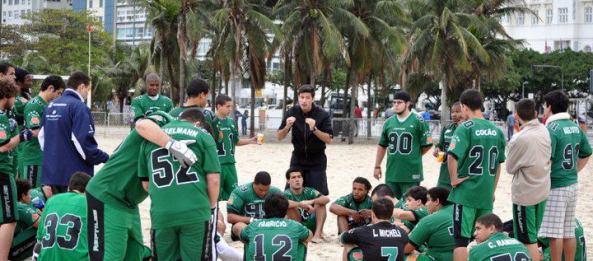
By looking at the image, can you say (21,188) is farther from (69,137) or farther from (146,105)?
(146,105)

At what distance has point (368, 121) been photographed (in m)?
48.2

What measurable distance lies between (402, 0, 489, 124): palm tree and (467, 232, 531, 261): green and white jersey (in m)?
39.0

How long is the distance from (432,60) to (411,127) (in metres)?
36.4

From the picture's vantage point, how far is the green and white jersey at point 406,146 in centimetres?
1275

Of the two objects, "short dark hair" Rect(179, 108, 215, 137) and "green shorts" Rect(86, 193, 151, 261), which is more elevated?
"short dark hair" Rect(179, 108, 215, 137)

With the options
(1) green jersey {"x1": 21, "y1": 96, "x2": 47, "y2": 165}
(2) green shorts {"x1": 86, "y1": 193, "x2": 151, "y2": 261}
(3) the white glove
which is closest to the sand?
(1) green jersey {"x1": 21, "y1": 96, "x2": 47, "y2": 165}

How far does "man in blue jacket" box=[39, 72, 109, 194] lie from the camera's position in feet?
32.4

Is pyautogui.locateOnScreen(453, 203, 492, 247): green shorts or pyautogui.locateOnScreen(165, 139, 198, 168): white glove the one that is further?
pyautogui.locateOnScreen(453, 203, 492, 247): green shorts

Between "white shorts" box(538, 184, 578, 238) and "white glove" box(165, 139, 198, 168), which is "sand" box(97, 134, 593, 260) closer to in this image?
"white shorts" box(538, 184, 578, 238)

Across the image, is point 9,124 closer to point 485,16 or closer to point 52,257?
point 52,257

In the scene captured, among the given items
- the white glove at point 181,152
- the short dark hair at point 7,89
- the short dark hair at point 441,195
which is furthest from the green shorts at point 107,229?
the short dark hair at point 441,195

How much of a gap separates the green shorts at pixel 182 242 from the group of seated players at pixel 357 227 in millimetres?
1231

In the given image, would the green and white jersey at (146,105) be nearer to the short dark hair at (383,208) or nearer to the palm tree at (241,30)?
the short dark hair at (383,208)

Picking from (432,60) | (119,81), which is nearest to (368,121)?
(432,60)
